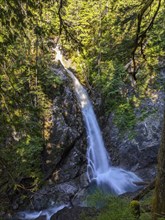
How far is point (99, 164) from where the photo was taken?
11.7 meters

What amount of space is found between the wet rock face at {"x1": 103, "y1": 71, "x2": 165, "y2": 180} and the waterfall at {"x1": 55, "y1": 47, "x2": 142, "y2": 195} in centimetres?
32

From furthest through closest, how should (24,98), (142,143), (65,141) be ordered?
(65,141) < (142,143) < (24,98)

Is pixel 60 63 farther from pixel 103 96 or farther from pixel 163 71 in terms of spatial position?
pixel 163 71

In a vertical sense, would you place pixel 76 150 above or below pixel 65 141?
below

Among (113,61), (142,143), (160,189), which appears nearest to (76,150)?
(142,143)

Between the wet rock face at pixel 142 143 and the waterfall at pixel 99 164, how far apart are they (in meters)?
0.32

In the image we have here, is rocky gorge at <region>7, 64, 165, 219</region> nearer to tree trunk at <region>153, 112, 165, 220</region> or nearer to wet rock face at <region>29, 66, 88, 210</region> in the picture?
wet rock face at <region>29, 66, 88, 210</region>

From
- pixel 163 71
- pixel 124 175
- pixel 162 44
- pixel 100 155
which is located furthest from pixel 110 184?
pixel 162 44

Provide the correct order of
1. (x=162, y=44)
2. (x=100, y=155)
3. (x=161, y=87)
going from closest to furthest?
(x=100, y=155) → (x=161, y=87) → (x=162, y=44)

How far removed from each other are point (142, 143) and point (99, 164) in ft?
6.50

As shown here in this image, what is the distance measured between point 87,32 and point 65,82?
170 inches

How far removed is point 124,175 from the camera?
10977mm

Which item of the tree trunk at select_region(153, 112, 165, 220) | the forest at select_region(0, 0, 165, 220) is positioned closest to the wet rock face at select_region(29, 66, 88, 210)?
the forest at select_region(0, 0, 165, 220)

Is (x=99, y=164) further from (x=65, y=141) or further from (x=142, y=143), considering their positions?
(x=142, y=143)
